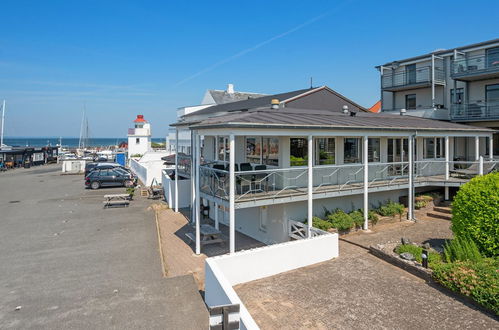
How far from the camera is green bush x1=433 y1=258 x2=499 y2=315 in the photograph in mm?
7055

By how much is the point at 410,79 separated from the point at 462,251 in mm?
21356

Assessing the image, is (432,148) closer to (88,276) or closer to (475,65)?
(475,65)

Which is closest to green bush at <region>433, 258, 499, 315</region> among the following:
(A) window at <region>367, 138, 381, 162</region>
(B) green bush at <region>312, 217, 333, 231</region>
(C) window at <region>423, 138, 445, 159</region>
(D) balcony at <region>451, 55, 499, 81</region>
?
(B) green bush at <region>312, 217, 333, 231</region>

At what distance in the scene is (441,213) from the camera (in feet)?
50.6

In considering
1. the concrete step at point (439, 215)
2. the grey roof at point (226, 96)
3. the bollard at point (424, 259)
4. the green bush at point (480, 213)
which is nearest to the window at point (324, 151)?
the concrete step at point (439, 215)

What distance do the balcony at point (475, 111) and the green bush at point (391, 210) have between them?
458 inches

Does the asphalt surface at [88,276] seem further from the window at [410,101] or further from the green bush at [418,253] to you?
the window at [410,101]

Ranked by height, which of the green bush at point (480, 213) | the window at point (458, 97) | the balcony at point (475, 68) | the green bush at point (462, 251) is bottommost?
the green bush at point (462, 251)

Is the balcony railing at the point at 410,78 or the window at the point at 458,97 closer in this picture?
the window at the point at 458,97

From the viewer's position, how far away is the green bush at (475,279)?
7055mm

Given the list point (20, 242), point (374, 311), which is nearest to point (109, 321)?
point (374, 311)

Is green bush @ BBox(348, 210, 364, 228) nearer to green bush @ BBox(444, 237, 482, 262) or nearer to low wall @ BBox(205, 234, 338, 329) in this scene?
→ low wall @ BBox(205, 234, 338, 329)

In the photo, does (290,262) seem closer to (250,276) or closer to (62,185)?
(250,276)

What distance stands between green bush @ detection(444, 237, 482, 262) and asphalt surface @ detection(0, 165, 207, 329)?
6676 mm
